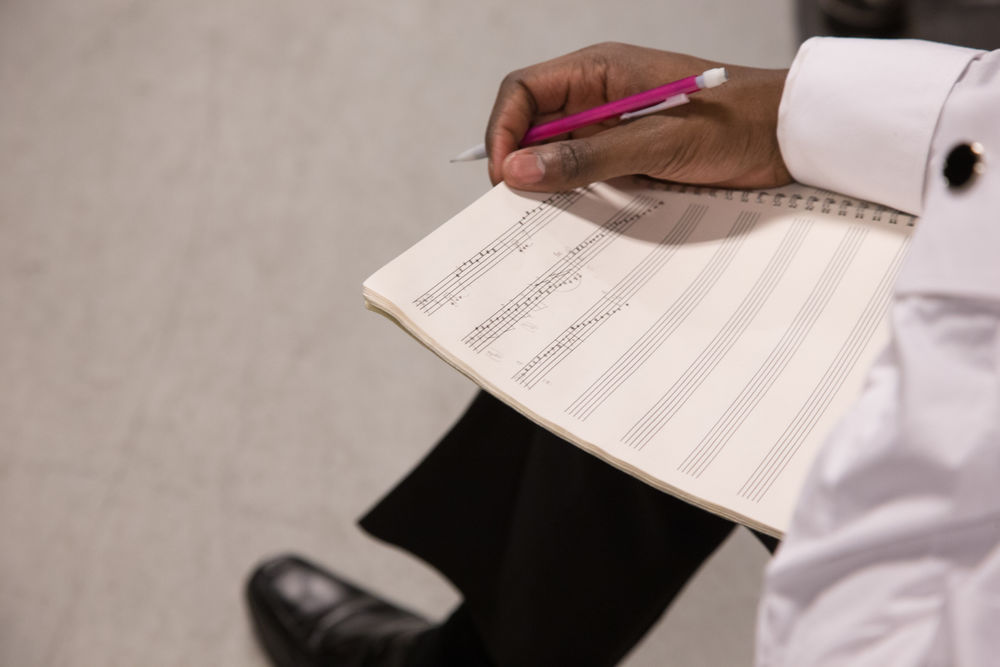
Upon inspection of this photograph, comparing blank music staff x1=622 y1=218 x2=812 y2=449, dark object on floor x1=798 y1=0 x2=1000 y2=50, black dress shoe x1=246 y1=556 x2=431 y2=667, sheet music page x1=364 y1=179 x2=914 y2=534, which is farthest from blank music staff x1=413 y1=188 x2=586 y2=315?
dark object on floor x1=798 y1=0 x2=1000 y2=50

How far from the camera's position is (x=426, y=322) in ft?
1.51

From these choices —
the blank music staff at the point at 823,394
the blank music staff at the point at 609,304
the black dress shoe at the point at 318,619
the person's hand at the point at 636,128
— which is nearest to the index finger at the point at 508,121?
the person's hand at the point at 636,128

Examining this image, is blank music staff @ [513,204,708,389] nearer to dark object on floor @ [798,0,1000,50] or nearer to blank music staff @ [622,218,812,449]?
blank music staff @ [622,218,812,449]

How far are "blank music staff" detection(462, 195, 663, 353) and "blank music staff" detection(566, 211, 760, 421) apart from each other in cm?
6

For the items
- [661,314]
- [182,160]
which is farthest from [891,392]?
[182,160]

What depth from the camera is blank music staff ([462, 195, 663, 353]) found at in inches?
18.3

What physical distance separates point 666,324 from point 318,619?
2.04 ft

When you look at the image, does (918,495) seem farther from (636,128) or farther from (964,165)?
(636,128)

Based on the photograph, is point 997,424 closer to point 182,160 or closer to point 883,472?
point 883,472

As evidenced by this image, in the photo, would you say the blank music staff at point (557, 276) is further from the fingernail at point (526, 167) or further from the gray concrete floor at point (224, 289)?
the gray concrete floor at point (224, 289)

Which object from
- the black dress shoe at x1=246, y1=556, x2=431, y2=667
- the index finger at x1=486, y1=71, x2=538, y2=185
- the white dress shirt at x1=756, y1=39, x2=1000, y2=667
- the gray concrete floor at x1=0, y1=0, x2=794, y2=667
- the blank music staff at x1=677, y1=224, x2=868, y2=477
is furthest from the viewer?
the gray concrete floor at x1=0, y1=0, x2=794, y2=667

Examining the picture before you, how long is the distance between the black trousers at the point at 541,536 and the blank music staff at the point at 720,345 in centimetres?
17

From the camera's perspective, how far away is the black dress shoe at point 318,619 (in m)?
0.86

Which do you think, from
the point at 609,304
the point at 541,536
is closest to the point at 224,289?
the point at 541,536
